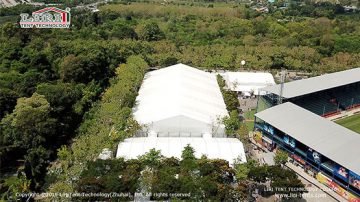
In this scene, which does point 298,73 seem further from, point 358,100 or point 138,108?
point 138,108

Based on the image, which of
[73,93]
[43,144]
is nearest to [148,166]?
[43,144]

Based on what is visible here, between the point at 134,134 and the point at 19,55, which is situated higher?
the point at 19,55

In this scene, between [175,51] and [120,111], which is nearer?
[120,111]

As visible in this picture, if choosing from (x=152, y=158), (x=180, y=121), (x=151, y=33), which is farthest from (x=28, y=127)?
(x=151, y=33)

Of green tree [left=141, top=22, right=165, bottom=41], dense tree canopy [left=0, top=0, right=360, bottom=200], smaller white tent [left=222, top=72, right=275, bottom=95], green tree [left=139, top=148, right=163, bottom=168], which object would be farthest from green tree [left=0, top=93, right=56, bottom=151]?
green tree [left=141, top=22, right=165, bottom=41]

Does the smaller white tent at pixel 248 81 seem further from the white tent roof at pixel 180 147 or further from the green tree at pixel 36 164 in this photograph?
the green tree at pixel 36 164

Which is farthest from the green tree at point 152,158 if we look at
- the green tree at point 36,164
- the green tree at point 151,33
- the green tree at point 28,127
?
the green tree at point 151,33
